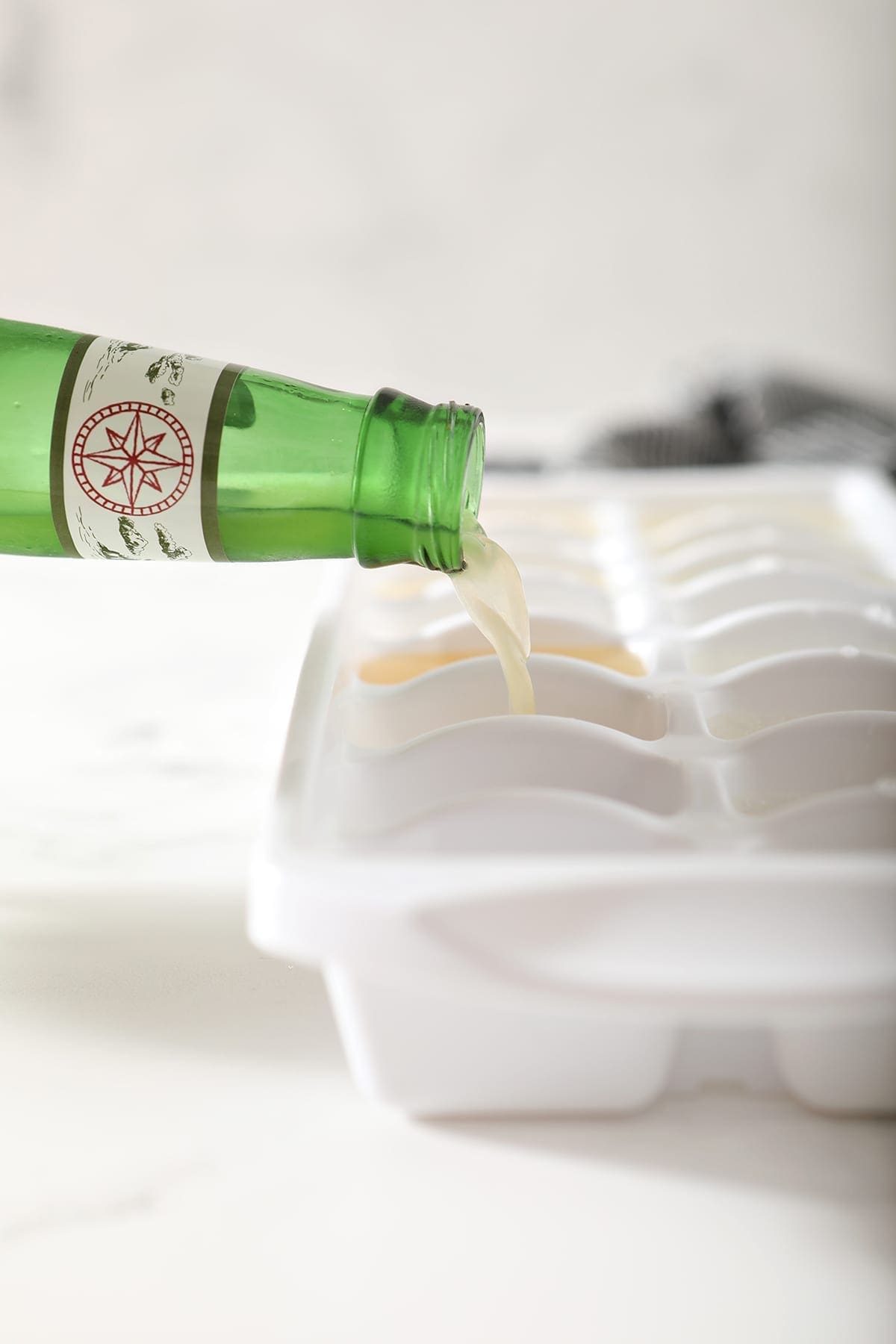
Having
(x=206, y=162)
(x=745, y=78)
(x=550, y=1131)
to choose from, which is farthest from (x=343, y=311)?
(x=550, y=1131)

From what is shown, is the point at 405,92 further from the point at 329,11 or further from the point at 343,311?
the point at 343,311

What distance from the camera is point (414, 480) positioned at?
1.41 feet

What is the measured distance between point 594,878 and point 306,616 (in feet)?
1.77

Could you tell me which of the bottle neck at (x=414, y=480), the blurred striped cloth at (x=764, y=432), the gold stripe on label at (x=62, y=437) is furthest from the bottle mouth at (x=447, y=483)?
the blurred striped cloth at (x=764, y=432)

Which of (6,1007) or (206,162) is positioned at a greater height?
(206,162)

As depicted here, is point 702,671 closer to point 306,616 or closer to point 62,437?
point 62,437

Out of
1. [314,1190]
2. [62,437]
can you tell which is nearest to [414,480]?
[62,437]

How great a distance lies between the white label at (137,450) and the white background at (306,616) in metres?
0.13

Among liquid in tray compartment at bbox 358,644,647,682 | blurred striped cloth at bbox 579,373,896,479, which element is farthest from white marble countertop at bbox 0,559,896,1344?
blurred striped cloth at bbox 579,373,896,479

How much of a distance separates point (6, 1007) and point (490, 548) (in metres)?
0.22

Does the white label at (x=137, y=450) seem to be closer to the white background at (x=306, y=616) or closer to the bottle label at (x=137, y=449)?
the bottle label at (x=137, y=449)

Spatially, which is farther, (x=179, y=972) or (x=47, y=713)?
(x=47, y=713)

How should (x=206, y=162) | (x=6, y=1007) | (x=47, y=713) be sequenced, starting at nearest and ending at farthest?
(x=6, y=1007), (x=47, y=713), (x=206, y=162)

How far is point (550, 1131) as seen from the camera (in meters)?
0.34
